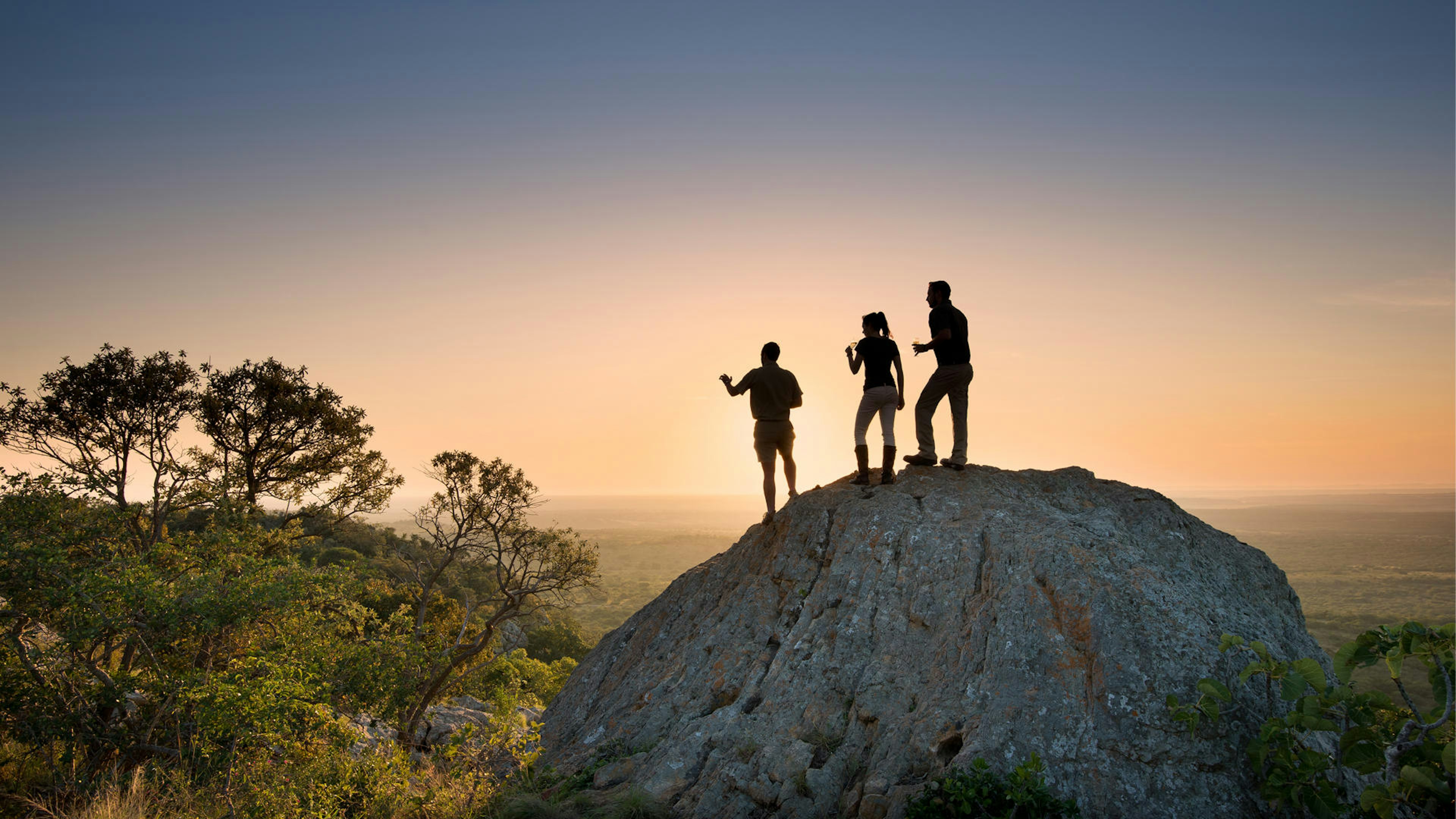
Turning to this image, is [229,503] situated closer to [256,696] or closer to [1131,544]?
[256,696]

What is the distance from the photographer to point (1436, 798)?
4.87 meters

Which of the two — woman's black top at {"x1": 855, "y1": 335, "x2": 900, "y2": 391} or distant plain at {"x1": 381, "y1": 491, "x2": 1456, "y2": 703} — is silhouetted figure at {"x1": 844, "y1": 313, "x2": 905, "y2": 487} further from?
distant plain at {"x1": 381, "y1": 491, "x2": 1456, "y2": 703}

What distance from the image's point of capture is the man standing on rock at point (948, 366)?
10125mm

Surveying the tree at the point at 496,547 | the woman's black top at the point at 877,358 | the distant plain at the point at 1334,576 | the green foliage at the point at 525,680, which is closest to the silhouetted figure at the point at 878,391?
the woman's black top at the point at 877,358

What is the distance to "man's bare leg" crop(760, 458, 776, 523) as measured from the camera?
37.7 feet

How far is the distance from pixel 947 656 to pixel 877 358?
4693mm

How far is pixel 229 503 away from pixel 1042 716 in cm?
2032

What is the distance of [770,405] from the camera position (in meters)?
11.6

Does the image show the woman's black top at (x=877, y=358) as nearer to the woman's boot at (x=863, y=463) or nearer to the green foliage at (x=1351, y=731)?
the woman's boot at (x=863, y=463)

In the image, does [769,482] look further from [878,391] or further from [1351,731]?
[1351,731]

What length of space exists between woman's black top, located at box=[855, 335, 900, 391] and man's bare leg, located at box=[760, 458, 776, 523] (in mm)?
2143

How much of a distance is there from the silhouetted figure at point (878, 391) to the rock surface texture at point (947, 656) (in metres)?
0.42

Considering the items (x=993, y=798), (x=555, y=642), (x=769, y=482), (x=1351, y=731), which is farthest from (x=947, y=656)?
(x=555, y=642)

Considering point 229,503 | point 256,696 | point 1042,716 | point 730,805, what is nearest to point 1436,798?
point 1042,716
